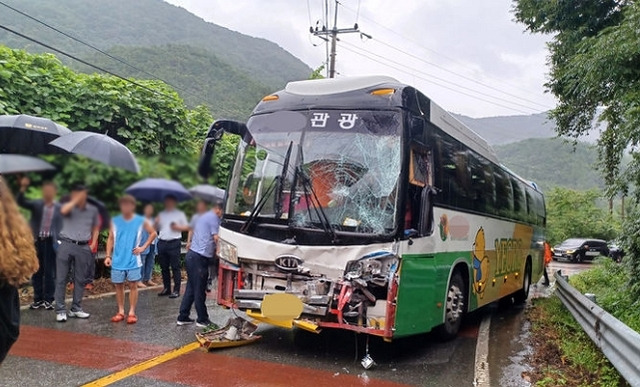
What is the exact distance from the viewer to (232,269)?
19.6 feet

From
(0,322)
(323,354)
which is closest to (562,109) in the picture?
(323,354)

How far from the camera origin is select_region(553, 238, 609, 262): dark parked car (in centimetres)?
3303

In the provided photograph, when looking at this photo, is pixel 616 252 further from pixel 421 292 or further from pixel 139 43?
pixel 139 43

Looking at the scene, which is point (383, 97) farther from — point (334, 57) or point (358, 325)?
point (334, 57)

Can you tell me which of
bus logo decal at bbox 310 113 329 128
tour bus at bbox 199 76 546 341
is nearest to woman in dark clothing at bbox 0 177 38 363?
tour bus at bbox 199 76 546 341

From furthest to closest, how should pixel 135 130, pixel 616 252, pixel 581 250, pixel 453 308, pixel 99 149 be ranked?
1. pixel 581 250
2. pixel 616 252
3. pixel 453 308
4. pixel 135 130
5. pixel 99 149

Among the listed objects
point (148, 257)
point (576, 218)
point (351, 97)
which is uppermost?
point (576, 218)

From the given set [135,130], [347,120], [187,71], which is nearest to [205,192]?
[135,130]

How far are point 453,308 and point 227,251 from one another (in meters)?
3.21

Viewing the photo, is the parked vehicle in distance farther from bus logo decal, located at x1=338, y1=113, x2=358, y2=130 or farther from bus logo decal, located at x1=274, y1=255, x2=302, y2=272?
bus logo decal, located at x1=274, y1=255, x2=302, y2=272

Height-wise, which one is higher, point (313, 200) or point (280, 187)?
point (280, 187)

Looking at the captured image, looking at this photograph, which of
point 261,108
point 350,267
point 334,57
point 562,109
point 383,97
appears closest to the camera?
point 350,267

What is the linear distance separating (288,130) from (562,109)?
11325 mm

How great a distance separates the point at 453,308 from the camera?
7.12m
